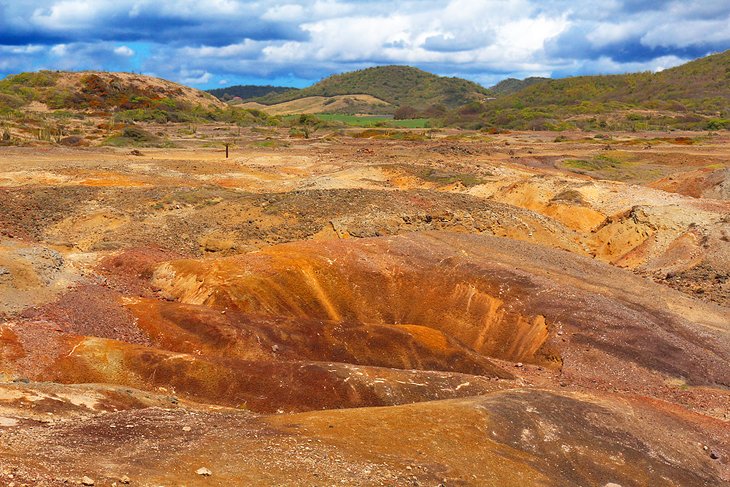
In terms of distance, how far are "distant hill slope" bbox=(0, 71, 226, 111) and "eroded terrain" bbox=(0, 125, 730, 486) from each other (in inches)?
1975

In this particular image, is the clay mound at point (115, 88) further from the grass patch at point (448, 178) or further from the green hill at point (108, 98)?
the grass patch at point (448, 178)

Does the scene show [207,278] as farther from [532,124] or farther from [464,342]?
[532,124]

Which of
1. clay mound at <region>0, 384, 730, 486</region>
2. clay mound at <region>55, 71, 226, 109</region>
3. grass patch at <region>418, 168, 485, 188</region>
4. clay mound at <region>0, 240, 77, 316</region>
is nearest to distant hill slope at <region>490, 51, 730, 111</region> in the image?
clay mound at <region>55, 71, 226, 109</region>

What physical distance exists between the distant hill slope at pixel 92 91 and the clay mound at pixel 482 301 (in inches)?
2599

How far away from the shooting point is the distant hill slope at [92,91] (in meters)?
77.7

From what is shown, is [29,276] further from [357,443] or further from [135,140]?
[135,140]

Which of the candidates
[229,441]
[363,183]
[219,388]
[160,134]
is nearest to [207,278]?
[219,388]

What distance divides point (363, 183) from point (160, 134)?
29897 millimetres

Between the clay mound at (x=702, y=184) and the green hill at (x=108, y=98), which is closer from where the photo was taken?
the clay mound at (x=702, y=184)

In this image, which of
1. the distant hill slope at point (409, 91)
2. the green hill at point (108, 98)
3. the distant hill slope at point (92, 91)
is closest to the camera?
the green hill at point (108, 98)

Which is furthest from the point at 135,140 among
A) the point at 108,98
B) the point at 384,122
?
the point at 384,122

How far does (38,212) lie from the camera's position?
76.7 ft

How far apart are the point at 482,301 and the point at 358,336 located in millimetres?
4458

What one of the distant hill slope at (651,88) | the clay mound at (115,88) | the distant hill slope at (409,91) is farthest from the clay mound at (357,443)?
the distant hill slope at (409,91)
